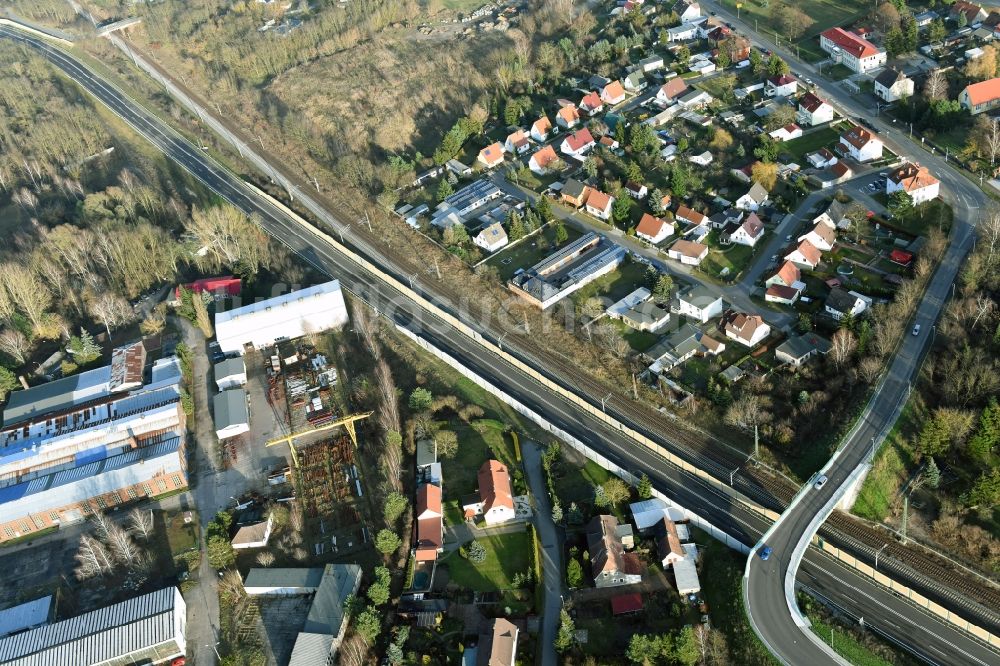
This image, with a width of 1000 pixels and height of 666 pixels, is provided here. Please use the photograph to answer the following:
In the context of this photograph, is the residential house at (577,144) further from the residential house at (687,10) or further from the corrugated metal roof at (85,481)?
the corrugated metal roof at (85,481)

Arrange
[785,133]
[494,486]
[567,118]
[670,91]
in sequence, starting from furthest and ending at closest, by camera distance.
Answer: [670,91] → [567,118] → [785,133] → [494,486]

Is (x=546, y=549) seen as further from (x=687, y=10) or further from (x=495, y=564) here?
(x=687, y=10)

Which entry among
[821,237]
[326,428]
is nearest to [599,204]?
[821,237]

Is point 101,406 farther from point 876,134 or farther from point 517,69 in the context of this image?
point 876,134

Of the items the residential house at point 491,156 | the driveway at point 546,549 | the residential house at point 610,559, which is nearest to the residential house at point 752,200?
the residential house at point 491,156

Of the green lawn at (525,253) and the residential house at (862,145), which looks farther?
the residential house at (862,145)

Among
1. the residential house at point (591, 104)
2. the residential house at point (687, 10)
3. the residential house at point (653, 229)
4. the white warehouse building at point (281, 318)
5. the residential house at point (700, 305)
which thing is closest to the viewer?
the residential house at point (700, 305)

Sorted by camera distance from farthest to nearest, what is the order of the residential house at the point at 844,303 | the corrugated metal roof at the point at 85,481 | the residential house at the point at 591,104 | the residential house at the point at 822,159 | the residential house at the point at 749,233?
the residential house at the point at 591,104, the residential house at the point at 822,159, the residential house at the point at 749,233, the residential house at the point at 844,303, the corrugated metal roof at the point at 85,481
